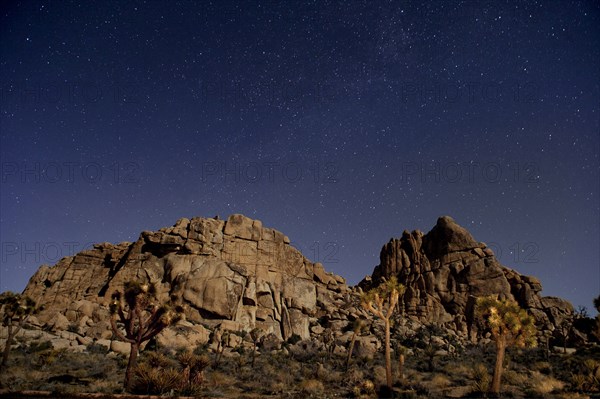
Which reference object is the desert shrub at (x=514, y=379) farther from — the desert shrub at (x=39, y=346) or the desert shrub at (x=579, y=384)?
the desert shrub at (x=39, y=346)

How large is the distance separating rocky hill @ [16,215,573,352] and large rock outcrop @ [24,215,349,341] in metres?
0.16

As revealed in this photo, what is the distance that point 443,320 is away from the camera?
6556 centimetres

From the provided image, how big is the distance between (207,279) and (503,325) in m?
41.5

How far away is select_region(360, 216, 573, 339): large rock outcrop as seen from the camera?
2537 inches

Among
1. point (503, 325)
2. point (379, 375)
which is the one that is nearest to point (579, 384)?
point (503, 325)

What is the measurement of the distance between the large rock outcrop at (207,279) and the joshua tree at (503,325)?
1330 inches

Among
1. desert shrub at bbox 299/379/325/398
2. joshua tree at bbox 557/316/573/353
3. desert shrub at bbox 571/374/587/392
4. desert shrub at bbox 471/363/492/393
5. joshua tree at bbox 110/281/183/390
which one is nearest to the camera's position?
joshua tree at bbox 110/281/183/390

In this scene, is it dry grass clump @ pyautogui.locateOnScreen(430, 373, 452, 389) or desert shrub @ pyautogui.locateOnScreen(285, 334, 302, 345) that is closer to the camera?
dry grass clump @ pyautogui.locateOnScreen(430, 373, 452, 389)

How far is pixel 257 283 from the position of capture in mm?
60375

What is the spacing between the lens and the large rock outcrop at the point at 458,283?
2537 inches

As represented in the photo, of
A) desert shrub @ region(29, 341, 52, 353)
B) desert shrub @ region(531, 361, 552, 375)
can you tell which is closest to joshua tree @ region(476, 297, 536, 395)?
desert shrub @ region(531, 361, 552, 375)

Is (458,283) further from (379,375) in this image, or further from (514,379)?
(379,375)

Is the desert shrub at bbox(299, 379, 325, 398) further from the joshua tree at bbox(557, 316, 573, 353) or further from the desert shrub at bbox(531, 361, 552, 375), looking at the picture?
the joshua tree at bbox(557, 316, 573, 353)

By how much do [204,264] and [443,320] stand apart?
43.3m
